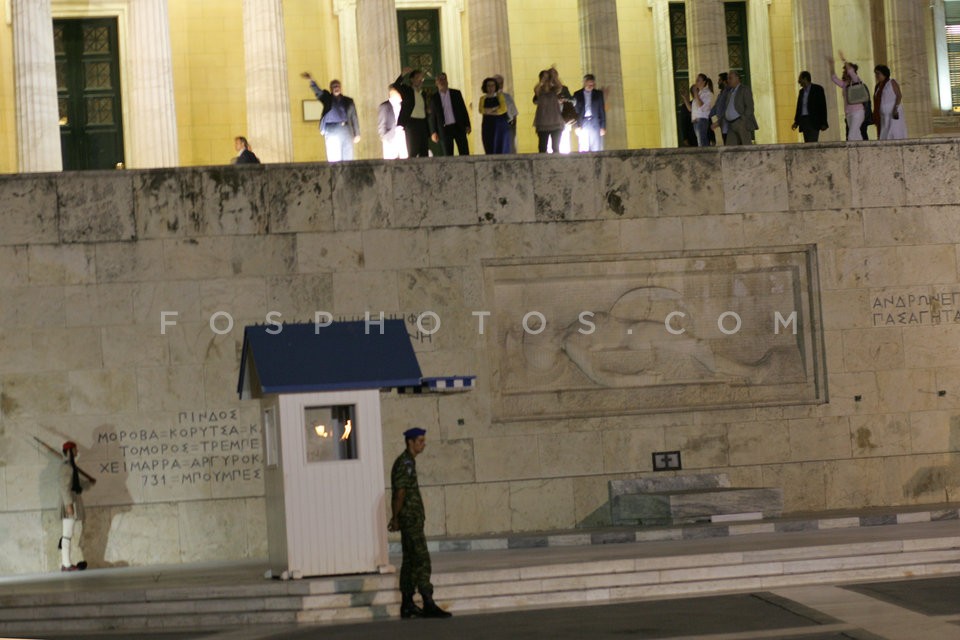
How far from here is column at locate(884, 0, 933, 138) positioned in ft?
136

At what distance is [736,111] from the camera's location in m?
29.5

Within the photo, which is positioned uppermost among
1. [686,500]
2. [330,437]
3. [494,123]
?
[494,123]

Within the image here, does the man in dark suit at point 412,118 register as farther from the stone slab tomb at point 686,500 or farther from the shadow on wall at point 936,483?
the shadow on wall at point 936,483

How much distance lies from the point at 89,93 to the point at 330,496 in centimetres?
2396

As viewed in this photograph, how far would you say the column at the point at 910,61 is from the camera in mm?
41594

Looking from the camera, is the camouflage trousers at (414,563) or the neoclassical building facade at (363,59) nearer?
the camouflage trousers at (414,563)

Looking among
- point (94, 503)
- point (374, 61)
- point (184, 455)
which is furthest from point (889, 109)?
point (94, 503)

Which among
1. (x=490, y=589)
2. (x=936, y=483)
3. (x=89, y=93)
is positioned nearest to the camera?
(x=490, y=589)

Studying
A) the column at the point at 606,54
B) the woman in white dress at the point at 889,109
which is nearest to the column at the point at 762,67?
the column at the point at 606,54

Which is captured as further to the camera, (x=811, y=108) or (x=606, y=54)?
(x=606, y=54)

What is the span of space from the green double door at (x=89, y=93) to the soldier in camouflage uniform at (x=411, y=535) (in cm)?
2376

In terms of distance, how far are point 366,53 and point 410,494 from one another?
18.9m

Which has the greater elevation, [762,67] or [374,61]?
[762,67]

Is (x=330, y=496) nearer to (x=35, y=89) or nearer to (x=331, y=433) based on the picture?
(x=331, y=433)
